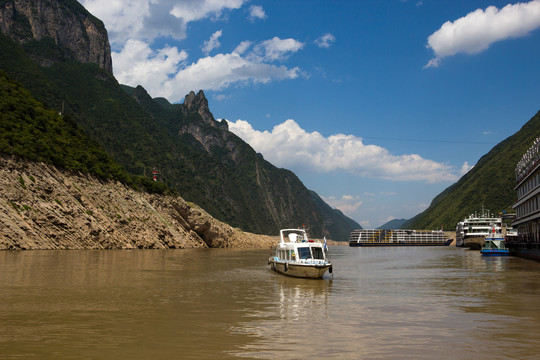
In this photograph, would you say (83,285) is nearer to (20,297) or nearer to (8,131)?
(20,297)

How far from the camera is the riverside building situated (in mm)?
63912

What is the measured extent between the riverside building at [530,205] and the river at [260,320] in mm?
36277

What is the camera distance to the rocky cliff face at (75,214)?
219 ft

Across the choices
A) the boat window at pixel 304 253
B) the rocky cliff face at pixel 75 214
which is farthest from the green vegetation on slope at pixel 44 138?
the boat window at pixel 304 253

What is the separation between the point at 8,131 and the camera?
78500 mm

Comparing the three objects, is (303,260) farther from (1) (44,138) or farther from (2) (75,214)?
(1) (44,138)

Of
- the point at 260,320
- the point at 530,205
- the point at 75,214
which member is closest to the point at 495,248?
the point at 530,205

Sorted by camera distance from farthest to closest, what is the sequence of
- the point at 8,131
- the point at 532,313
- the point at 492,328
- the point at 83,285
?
the point at 8,131
the point at 83,285
the point at 532,313
the point at 492,328

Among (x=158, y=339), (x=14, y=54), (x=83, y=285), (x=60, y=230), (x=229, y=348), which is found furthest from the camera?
(x=14, y=54)

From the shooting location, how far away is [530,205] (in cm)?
7006

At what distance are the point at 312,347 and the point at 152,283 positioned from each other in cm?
2090

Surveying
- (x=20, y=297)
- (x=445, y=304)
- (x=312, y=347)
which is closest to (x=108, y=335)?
(x=312, y=347)

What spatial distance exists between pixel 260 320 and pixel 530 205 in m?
65.7

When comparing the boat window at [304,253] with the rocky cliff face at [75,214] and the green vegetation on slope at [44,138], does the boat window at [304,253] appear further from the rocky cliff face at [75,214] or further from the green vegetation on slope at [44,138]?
the green vegetation on slope at [44,138]
